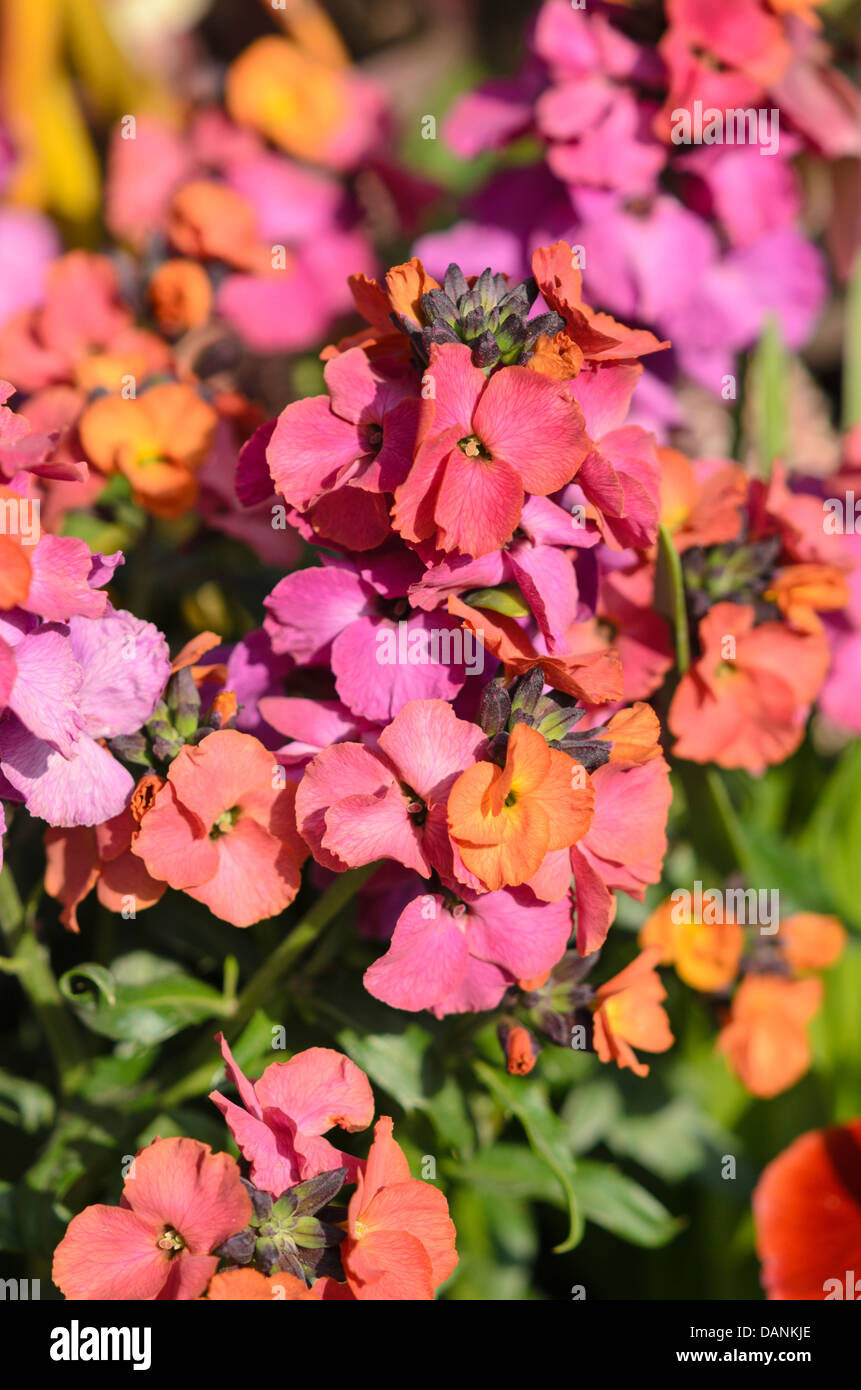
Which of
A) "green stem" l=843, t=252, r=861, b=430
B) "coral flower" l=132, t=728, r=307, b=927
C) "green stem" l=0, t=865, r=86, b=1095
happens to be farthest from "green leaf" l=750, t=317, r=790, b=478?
"green stem" l=0, t=865, r=86, b=1095

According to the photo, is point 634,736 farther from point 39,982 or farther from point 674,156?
point 674,156

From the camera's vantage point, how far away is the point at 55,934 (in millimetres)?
1076

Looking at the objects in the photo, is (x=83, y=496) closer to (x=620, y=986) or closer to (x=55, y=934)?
(x=55, y=934)

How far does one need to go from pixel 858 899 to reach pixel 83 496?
99cm

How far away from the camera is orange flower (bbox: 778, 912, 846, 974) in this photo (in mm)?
1094

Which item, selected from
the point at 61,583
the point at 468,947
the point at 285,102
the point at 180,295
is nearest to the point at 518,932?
the point at 468,947

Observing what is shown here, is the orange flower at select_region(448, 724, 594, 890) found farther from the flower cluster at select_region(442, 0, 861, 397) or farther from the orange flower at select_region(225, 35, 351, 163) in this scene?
the orange flower at select_region(225, 35, 351, 163)

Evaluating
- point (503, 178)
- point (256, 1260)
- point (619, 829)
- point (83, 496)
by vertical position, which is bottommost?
point (256, 1260)

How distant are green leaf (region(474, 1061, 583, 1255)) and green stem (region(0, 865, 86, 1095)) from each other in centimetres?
32

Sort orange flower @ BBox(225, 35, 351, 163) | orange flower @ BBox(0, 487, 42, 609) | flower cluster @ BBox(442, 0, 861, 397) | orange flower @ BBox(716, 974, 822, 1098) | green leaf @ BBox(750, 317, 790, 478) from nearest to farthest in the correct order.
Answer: orange flower @ BBox(0, 487, 42, 609), orange flower @ BBox(716, 974, 822, 1098), flower cluster @ BBox(442, 0, 861, 397), green leaf @ BBox(750, 317, 790, 478), orange flower @ BBox(225, 35, 351, 163)

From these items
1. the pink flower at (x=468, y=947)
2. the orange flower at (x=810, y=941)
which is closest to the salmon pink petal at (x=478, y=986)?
the pink flower at (x=468, y=947)

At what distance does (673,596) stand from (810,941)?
39 centimetres

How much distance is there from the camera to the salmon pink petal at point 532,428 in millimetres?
696
